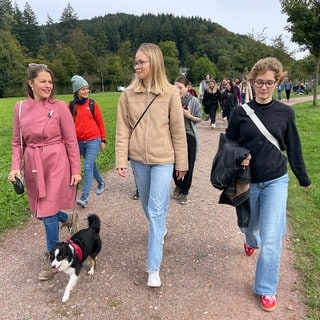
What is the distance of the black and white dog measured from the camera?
323 cm

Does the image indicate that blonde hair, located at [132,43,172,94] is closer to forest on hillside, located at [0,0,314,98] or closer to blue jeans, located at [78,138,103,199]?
blue jeans, located at [78,138,103,199]

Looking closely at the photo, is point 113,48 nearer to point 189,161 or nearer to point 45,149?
point 189,161

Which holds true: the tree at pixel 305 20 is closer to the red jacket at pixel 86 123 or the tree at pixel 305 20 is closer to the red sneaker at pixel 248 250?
the red jacket at pixel 86 123

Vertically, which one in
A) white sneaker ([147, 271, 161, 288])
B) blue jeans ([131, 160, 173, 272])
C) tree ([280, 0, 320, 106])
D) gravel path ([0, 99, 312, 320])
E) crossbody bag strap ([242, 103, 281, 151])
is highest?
tree ([280, 0, 320, 106])

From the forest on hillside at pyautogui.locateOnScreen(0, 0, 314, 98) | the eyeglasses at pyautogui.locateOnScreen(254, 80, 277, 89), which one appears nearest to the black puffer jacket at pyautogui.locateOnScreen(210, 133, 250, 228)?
the eyeglasses at pyautogui.locateOnScreen(254, 80, 277, 89)

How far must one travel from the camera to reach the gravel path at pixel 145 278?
3.19 m

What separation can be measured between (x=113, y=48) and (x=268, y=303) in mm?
146816

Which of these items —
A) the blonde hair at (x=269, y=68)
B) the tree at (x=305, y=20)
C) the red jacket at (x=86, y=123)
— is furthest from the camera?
the tree at (x=305, y=20)

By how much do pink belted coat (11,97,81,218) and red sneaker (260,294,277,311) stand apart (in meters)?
2.24

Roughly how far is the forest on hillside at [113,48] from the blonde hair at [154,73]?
86.8ft

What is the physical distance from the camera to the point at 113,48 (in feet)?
463

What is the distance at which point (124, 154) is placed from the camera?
11.7ft

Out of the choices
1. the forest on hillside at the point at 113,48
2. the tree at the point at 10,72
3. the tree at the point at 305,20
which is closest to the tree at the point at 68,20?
the forest on hillside at the point at 113,48

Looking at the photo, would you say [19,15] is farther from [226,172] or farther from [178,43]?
[226,172]
